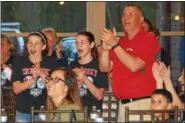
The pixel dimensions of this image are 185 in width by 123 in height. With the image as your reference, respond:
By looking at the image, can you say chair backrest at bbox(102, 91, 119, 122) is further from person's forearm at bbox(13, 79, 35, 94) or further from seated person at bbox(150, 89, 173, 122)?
seated person at bbox(150, 89, 173, 122)

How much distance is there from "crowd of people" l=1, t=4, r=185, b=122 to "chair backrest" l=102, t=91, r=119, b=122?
0.16 meters

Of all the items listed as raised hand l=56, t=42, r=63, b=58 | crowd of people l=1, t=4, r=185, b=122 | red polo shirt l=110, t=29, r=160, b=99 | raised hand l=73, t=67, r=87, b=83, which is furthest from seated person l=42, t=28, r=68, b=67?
red polo shirt l=110, t=29, r=160, b=99

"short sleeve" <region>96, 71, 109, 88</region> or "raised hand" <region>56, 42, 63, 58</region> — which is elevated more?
"raised hand" <region>56, 42, 63, 58</region>

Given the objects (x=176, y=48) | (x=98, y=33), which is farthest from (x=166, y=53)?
(x=98, y=33)

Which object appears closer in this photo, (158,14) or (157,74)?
(157,74)

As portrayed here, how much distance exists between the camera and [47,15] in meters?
5.64

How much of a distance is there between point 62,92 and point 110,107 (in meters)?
0.97

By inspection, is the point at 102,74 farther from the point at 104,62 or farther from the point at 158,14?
the point at 158,14

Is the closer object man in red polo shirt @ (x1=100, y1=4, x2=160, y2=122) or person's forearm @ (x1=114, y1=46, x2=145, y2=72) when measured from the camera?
person's forearm @ (x1=114, y1=46, x2=145, y2=72)

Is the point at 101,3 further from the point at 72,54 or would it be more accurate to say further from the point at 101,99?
the point at 101,99

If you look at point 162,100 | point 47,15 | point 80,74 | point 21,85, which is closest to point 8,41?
point 47,15

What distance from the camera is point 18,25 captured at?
5539 mm

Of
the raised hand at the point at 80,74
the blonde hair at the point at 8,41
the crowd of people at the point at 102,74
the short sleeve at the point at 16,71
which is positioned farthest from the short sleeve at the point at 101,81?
the blonde hair at the point at 8,41

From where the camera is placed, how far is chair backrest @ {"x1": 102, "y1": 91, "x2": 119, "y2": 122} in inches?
191
